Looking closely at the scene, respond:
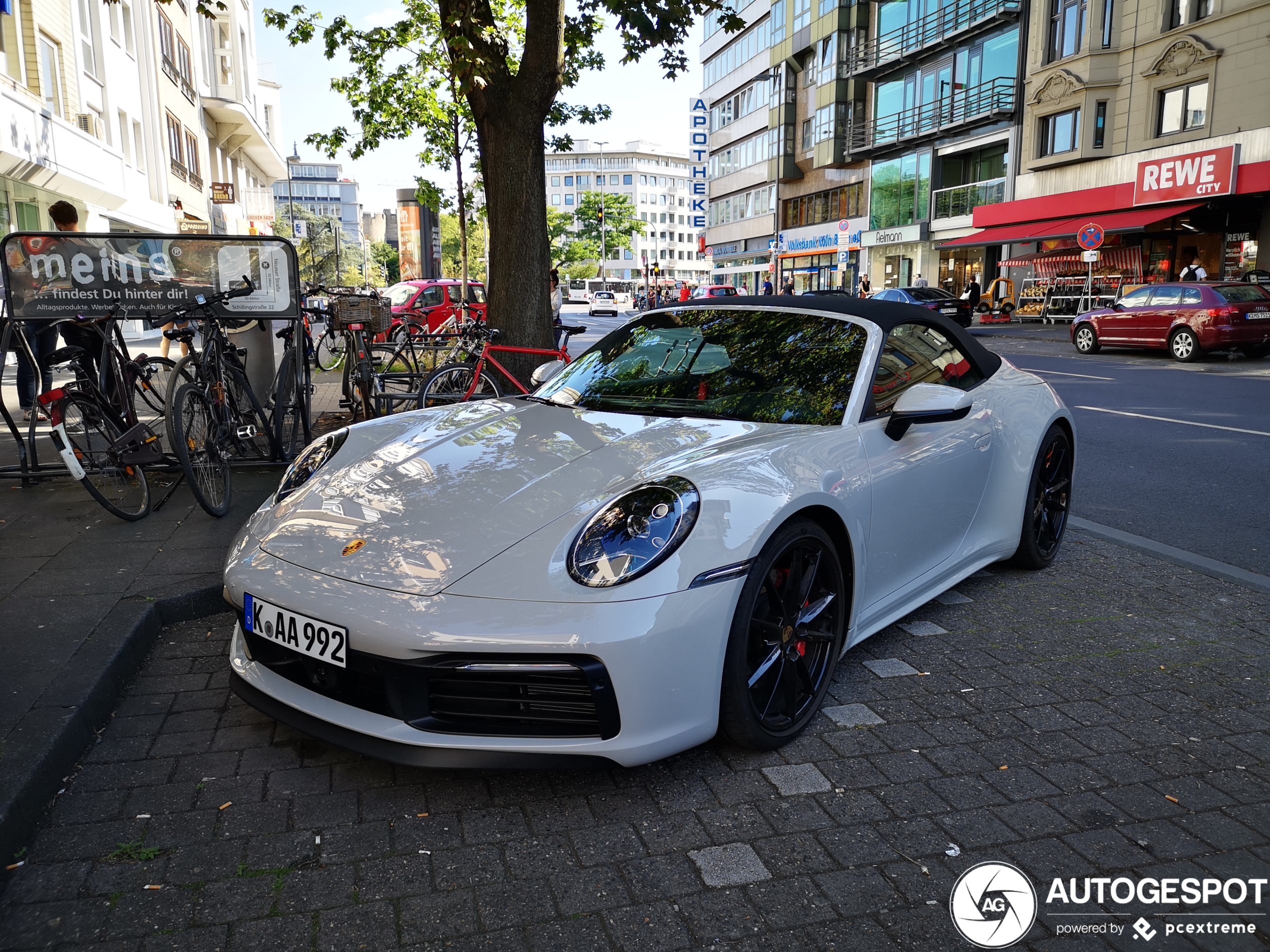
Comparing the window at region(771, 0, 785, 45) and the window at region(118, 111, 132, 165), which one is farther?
the window at region(771, 0, 785, 45)

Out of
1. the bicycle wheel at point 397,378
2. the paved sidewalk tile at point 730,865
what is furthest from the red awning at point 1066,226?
the paved sidewalk tile at point 730,865

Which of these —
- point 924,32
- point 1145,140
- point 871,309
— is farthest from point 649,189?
point 871,309

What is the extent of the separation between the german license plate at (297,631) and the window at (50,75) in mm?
19281

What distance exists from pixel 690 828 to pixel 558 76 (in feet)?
23.2

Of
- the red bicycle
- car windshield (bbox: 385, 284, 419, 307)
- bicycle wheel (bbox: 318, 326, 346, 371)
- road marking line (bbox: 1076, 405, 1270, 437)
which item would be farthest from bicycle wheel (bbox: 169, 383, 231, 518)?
car windshield (bbox: 385, 284, 419, 307)

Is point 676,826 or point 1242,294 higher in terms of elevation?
point 1242,294

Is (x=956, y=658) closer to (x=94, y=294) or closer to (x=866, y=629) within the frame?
(x=866, y=629)

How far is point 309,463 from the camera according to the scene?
3602mm

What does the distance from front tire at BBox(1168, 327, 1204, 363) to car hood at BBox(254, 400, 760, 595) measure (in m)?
16.9

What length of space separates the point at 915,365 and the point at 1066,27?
3244cm

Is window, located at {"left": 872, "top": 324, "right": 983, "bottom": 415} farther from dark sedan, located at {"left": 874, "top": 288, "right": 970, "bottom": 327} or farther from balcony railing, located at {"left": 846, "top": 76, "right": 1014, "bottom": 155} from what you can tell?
balcony railing, located at {"left": 846, "top": 76, "right": 1014, "bottom": 155}

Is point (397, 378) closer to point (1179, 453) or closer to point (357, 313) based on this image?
point (357, 313)

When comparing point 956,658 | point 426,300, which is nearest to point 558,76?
point 956,658

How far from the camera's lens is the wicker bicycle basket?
7.65 meters
